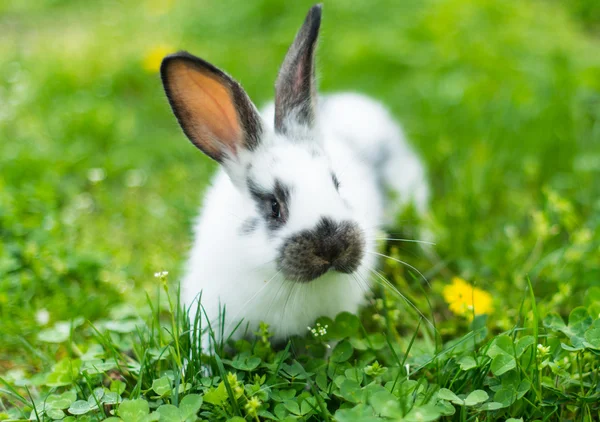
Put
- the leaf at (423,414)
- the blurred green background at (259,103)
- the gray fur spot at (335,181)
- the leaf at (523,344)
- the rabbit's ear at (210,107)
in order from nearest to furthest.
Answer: the leaf at (423,414) < the leaf at (523,344) < the rabbit's ear at (210,107) < the gray fur spot at (335,181) < the blurred green background at (259,103)

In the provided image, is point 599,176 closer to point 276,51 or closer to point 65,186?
point 276,51

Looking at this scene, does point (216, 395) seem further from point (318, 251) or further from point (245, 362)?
point (318, 251)

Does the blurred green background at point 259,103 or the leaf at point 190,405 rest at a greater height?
the blurred green background at point 259,103

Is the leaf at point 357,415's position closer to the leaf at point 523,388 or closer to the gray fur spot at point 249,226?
the leaf at point 523,388

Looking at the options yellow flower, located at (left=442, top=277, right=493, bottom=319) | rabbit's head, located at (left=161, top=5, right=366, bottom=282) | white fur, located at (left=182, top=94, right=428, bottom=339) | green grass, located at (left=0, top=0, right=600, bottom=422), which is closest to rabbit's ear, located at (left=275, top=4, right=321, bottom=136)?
rabbit's head, located at (left=161, top=5, right=366, bottom=282)

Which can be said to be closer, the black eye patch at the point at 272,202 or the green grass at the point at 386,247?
the green grass at the point at 386,247

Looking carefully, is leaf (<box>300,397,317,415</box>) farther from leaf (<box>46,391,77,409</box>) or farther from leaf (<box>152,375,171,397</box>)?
leaf (<box>46,391,77,409</box>)

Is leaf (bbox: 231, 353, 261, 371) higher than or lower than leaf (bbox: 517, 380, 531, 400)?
higher

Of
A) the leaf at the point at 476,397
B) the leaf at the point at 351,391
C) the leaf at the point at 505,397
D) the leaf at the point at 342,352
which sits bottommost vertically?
the leaf at the point at 505,397

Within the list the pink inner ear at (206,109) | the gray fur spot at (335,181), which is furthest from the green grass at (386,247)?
the pink inner ear at (206,109)
